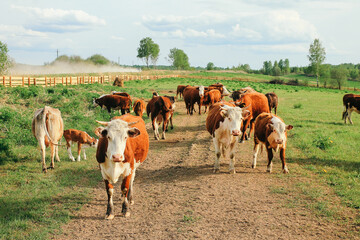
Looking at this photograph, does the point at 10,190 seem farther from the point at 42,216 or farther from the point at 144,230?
the point at 144,230

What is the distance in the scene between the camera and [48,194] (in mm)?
7082

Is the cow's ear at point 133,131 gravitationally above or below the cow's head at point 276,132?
above

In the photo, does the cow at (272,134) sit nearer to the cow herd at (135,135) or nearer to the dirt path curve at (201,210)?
the cow herd at (135,135)

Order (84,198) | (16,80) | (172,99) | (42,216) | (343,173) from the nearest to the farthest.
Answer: (42,216), (84,198), (343,173), (172,99), (16,80)

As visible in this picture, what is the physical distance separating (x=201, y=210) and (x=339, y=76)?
69.8 metres

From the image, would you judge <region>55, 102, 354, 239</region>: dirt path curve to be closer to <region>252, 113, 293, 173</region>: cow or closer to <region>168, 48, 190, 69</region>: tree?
<region>252, 113, 293, 173</region>: cow

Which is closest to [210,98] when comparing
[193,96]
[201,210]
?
[193,96]

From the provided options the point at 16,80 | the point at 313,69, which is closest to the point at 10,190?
the point at 16,80

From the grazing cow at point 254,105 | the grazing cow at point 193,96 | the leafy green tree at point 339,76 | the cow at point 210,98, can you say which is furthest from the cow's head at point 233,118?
the leafy green tree at point 339,76

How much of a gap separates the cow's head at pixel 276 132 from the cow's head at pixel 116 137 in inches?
171

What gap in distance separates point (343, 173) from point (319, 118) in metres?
11.9

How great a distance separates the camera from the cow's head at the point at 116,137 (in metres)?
5.18

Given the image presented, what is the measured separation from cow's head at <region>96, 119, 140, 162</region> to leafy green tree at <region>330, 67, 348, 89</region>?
70.6 m

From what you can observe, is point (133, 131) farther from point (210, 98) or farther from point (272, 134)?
point (210, 98)
